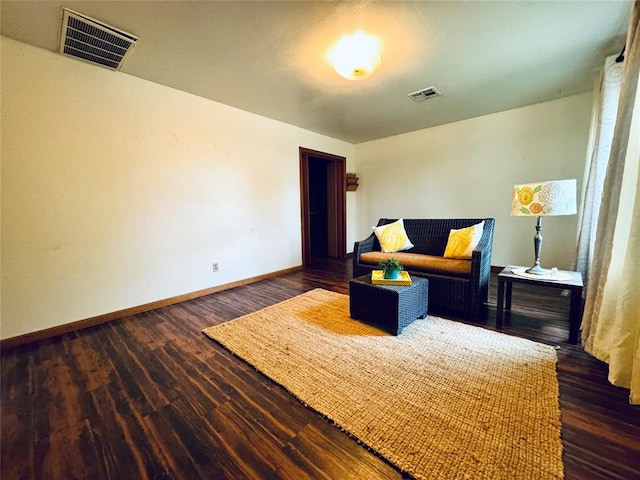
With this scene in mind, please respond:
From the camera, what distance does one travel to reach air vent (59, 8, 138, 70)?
174cm

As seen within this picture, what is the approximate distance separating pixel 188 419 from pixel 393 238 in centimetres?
264

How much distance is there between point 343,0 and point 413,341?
2375mm

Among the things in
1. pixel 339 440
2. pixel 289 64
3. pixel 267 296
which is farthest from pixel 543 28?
pixel 267 296

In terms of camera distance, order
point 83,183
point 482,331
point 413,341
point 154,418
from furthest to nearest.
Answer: point 83,183, point 482,331, point 413,341, point 154,418

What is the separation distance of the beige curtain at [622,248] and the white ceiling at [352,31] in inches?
25.2

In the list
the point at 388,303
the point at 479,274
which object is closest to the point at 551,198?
the point at 479,274

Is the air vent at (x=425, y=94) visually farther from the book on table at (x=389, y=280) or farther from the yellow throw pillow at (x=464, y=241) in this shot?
the book on table at (x=389, y=280)

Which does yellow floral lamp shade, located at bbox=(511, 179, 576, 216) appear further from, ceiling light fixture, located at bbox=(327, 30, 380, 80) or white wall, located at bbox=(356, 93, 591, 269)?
white wall, located at bbox=(356, 93, 591, 269)

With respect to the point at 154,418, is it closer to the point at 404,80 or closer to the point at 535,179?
the point at 404,80

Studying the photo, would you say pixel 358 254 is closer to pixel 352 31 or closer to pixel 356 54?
pixel 356 54

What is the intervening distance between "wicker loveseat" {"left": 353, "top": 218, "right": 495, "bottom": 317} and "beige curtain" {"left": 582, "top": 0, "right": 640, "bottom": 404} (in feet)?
2.34

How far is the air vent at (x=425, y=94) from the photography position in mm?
2840

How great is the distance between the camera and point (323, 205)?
5.73 m

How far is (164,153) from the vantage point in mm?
2676
